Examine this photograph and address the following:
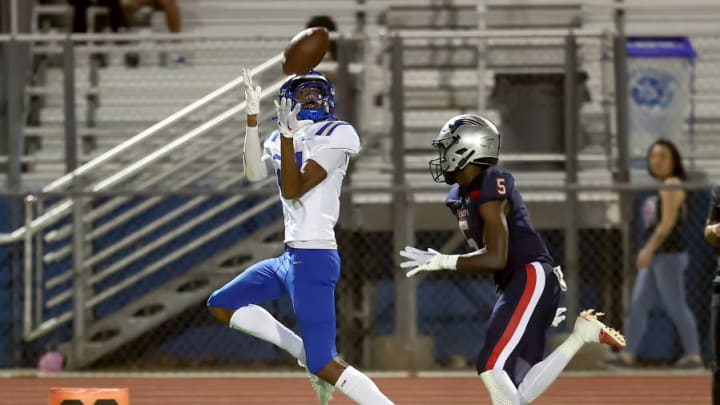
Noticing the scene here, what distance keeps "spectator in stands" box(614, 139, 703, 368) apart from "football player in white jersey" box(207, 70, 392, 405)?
17.6ft

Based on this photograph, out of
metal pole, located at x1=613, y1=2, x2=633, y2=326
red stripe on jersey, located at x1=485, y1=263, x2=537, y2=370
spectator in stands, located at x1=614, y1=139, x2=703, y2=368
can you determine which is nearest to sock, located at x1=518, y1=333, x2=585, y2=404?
red stripe on jersey, located at x1=485, y1=263, x2=537, y2=370

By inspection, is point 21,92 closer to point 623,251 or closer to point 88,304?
point 88,304

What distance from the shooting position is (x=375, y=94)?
45.4 feet

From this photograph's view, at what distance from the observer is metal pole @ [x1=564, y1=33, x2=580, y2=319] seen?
12.6m

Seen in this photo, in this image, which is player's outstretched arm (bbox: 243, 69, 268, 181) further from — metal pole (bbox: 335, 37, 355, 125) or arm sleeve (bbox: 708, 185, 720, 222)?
metal pole (bbox: 335, 37, 355, 125)

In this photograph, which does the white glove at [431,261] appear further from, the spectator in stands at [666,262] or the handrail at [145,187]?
the handrail at [145,187]

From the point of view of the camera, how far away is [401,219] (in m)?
12.6

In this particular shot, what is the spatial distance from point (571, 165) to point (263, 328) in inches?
215

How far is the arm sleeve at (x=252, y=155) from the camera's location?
7672mm

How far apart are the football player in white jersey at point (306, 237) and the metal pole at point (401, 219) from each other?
4670 mm

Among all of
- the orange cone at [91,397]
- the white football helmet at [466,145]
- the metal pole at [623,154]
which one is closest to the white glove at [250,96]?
the white football helmet at [466,145]

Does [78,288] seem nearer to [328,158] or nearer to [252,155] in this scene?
[252,155]

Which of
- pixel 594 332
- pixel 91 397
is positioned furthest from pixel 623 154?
pixel 91 397

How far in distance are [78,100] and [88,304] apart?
2055 millimetres
